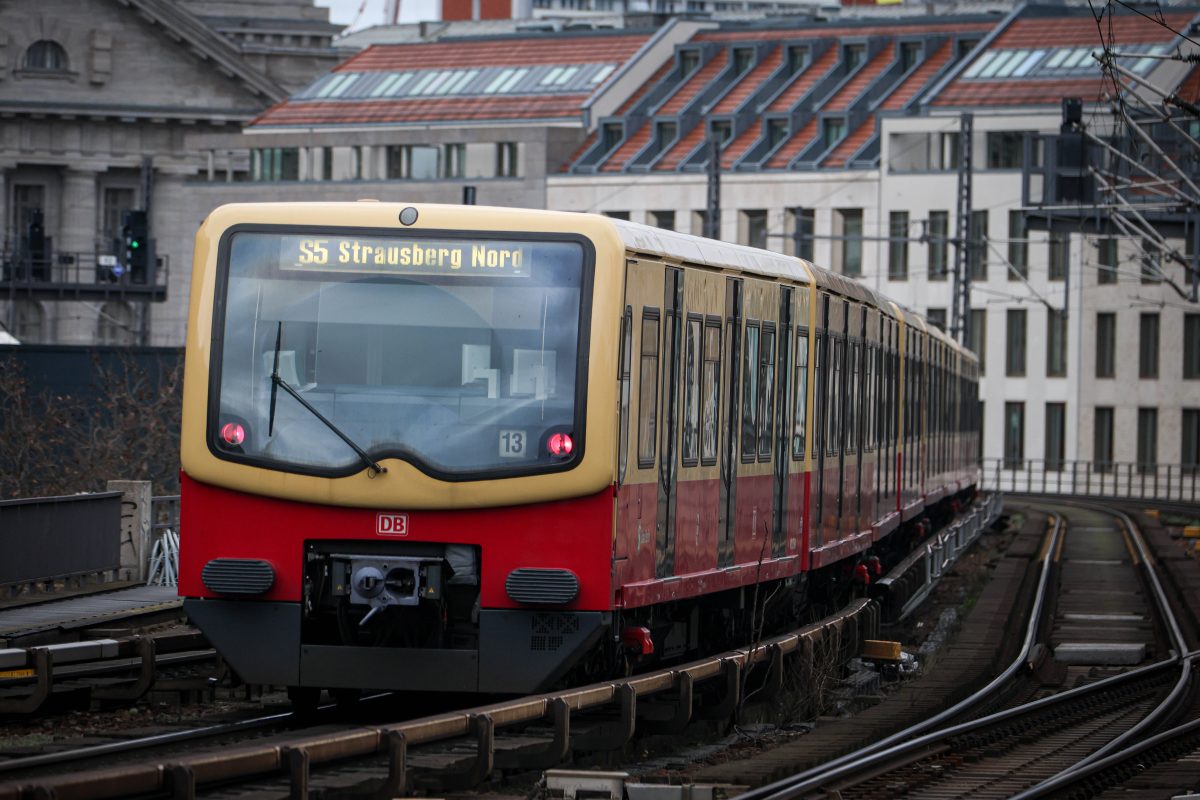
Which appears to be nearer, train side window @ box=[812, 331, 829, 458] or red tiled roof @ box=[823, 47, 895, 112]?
train side window @ box=[812, 331, 829, 458]

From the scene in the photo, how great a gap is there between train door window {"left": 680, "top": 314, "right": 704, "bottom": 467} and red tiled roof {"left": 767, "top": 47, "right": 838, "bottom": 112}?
238 feet

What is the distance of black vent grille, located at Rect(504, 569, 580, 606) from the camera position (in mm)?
13961

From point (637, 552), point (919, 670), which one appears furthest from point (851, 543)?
point (637, 552)

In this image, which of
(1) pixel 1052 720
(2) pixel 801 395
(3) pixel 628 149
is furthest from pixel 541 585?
(3) pixel 628 149

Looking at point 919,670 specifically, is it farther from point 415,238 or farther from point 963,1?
point 963,1

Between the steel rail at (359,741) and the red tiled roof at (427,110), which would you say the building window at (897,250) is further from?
the steel rail at (359,741)

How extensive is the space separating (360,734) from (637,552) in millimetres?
3409

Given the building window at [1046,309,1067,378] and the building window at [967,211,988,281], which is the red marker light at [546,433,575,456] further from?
the building window at [1046,309,1067,378]

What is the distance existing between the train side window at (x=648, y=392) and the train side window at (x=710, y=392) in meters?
1.15

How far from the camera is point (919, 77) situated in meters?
87.3

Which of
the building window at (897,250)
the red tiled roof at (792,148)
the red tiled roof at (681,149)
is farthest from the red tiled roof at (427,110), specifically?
the building window at (897,250)

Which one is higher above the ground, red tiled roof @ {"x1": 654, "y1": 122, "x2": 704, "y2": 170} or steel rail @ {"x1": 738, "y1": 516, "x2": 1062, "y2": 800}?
red tiled roof @ {"x1": 654, "y1": 122, "x2": 704, "y2": 170}

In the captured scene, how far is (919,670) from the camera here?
2111cm

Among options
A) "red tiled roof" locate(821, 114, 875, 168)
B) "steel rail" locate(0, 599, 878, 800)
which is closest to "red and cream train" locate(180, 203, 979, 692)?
"steel rail" locate(0, 599, 878, 800)
